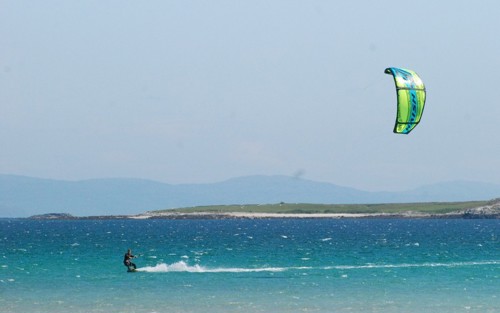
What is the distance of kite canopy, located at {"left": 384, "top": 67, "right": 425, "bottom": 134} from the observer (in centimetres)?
4484

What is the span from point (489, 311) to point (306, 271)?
23.0 m

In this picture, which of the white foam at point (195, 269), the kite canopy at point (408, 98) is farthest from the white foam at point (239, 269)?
the kite canopy at point (408, 98)

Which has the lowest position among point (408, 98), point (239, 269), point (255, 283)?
point (255, 283)

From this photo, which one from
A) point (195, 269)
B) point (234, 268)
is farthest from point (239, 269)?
point (195, 269)

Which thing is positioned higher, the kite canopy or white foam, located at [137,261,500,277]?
the kite canopy

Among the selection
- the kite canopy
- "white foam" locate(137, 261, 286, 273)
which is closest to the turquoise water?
"white foam" locate(137, 261, 286, 273)

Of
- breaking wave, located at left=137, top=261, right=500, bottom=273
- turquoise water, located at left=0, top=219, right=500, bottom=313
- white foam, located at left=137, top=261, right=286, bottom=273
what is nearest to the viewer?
turquoise water, located at left=0, top=219, right=500, bottom=313

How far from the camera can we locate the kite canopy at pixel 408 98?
4484cm

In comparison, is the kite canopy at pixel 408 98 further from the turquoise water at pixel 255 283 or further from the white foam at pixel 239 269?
the white foam at pixel 239 269

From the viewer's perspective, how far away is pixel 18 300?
46.4 metres

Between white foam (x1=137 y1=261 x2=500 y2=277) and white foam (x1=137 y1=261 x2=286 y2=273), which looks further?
white foam (x1=137 y1=261 x2=500 y2=277)

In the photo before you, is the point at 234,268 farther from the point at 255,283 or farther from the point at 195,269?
the point at 255,283

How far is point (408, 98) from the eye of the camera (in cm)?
4525

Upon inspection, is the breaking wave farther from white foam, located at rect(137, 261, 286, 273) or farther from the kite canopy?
the kite canopy
